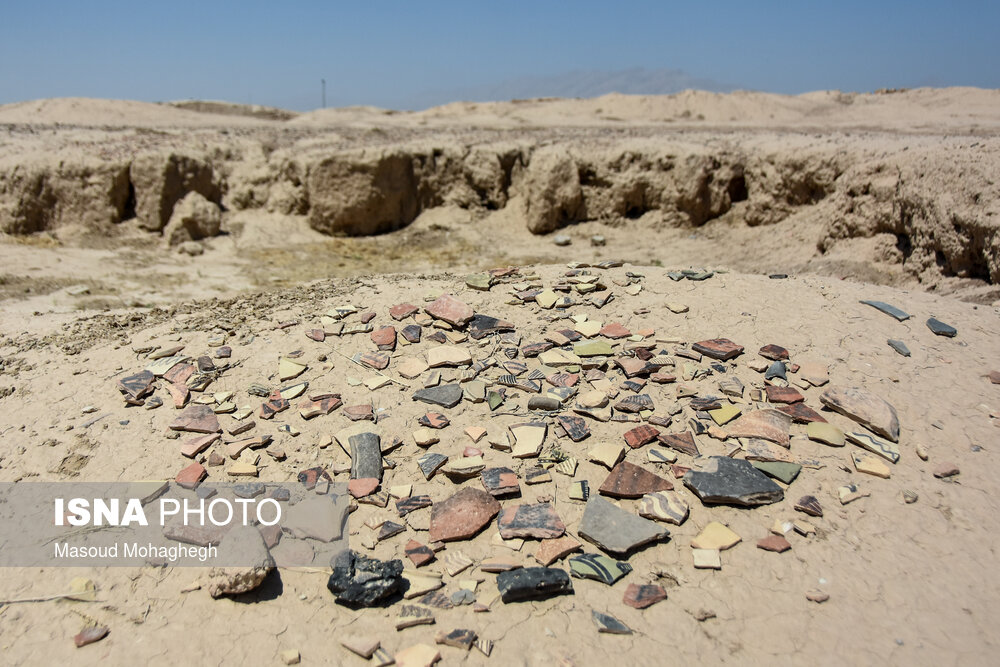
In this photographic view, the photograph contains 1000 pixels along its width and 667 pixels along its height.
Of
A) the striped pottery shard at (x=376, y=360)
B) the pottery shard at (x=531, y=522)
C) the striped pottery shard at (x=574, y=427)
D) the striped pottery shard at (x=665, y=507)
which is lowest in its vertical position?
the pottery shard at (x=531, y=522)

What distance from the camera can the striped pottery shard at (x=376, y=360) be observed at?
3.74 meters

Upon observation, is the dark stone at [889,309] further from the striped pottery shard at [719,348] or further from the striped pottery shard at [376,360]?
the striped pottery shard at [376,360]

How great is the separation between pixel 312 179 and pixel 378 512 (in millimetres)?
7427

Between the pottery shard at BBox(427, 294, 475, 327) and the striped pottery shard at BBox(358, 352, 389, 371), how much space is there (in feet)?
1.78

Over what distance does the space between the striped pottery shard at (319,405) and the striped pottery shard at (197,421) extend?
453mm

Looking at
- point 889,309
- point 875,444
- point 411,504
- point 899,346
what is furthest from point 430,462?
point 889,309

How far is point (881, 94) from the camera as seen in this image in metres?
18.5

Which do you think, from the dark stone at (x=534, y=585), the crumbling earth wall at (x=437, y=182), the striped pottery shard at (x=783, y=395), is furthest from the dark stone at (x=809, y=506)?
the crumbling earth wall at (x=437, y=182)

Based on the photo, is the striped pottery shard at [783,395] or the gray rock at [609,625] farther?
the striped pottery shard at [783,395]

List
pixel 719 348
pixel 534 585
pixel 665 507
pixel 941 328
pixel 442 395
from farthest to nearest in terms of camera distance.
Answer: pixel 941 328
pixel 719 348
pixel 442 395
pixel 665 507
pixel 534 585

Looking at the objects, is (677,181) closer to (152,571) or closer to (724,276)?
(724,276)

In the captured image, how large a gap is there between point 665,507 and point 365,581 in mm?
1346

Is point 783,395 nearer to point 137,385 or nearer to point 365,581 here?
point 365,581

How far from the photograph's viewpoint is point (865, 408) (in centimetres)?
318
